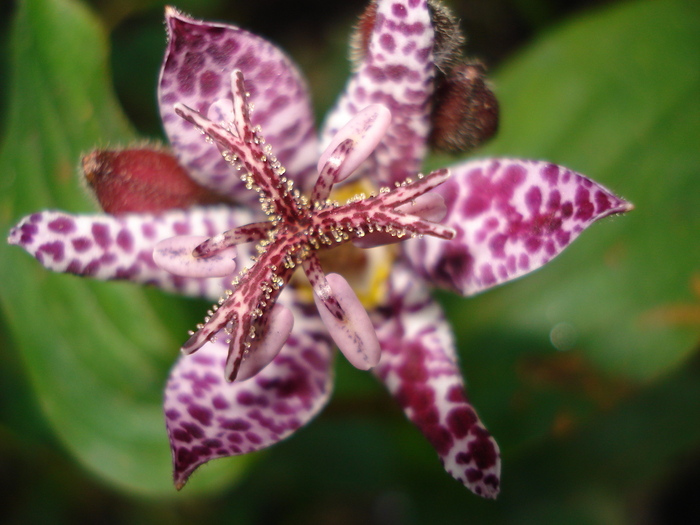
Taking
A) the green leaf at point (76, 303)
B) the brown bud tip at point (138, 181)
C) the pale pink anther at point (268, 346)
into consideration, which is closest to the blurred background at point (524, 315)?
the green leaf at point (76, 303)

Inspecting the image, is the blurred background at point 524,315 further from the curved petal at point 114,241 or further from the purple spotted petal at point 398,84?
the purple spotted petal at point 398,84

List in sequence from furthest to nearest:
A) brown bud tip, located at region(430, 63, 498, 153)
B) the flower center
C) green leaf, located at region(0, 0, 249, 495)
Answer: green leaf, located at region(0, 0, 249, 495) → brown bud tip, located at region(430, 63, 498, 153) → the flower center

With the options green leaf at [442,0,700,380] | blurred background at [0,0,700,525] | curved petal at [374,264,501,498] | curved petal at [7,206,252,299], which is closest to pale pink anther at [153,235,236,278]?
curved petal at [7,206,252,299]

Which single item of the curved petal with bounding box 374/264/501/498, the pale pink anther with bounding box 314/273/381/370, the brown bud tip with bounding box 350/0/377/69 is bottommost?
the curved petal with bounding box 374/264/501/498

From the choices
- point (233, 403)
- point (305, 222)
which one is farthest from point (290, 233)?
point (233, 403)

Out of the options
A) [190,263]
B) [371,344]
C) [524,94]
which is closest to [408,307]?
[371,344]

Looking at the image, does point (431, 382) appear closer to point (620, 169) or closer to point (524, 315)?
point (524, 315)

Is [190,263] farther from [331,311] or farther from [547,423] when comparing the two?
[547,423]

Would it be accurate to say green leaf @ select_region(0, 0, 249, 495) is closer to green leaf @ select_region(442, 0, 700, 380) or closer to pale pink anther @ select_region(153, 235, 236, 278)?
pale pink anther @ select_region(153, 235, 236, 278)
